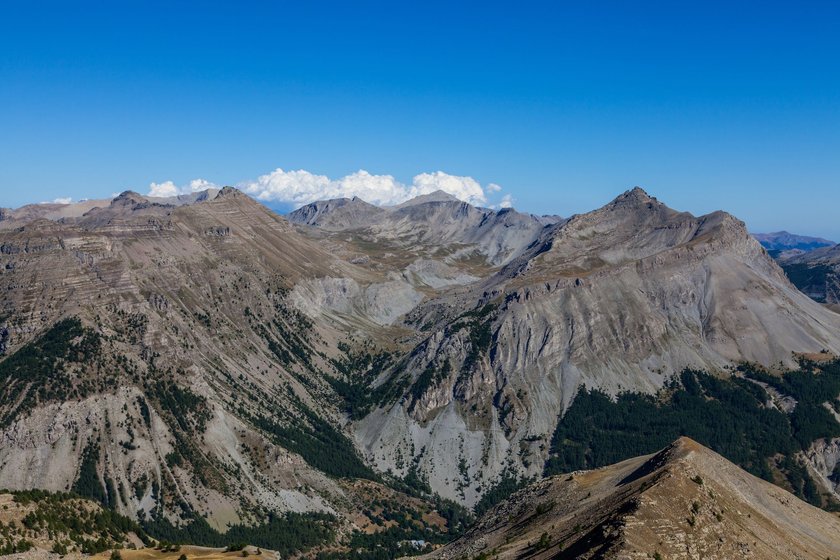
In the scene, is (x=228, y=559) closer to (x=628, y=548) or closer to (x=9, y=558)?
(x=9, y=558)

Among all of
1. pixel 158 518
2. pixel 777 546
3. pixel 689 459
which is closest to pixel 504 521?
pixel 689 459

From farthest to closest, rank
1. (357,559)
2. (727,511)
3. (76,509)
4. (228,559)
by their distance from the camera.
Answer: (357,559), (76,509), (228,559), (727,511)

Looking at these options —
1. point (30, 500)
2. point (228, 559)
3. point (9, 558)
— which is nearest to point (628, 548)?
point (228, 559)

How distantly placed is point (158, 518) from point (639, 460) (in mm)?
145720

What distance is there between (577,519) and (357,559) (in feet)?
387

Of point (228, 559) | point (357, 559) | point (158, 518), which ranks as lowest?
point (357, 559)

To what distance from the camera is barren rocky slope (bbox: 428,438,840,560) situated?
77.8 m

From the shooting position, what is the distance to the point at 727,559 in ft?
255

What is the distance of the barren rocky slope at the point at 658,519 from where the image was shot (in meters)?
77.8

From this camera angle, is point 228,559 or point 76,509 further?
point 76,509

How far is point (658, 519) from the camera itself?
79.9 meters

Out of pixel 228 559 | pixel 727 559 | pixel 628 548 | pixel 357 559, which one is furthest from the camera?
pixel 357 559

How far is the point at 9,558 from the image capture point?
99.3m

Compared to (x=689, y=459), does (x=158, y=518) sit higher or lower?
lower
